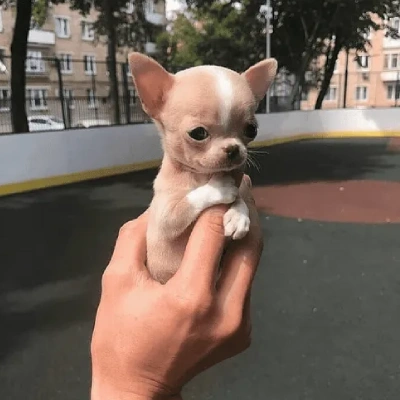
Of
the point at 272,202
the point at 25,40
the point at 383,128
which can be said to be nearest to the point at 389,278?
the point at 272,202

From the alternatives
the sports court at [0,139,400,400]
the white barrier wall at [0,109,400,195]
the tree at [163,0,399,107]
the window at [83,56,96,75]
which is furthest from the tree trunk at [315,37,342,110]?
the sports court at [0,139,400,400]

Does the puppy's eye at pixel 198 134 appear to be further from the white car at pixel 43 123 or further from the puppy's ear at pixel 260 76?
the white car at pixel 43 123

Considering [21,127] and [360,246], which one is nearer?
[360,246]

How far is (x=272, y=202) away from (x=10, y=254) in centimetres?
563

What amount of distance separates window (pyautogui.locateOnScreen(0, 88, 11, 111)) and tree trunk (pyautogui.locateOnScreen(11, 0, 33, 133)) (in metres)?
0.13

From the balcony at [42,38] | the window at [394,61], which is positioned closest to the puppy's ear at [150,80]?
the balcony at [42,38]

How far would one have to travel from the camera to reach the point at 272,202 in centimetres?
1059

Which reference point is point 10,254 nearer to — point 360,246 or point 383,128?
point 360,246

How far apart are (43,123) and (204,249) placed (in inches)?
465

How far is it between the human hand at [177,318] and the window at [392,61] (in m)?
54.8

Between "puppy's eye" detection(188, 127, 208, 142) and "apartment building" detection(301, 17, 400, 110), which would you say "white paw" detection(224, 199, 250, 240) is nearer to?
"puppy's eye" detection(188, 127, 208, 142)

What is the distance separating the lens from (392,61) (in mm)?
51750

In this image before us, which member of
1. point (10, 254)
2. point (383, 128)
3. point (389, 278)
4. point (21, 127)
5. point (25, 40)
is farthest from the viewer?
point (383, 128)

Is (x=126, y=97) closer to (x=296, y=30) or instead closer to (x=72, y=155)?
(x=72, y=155)
